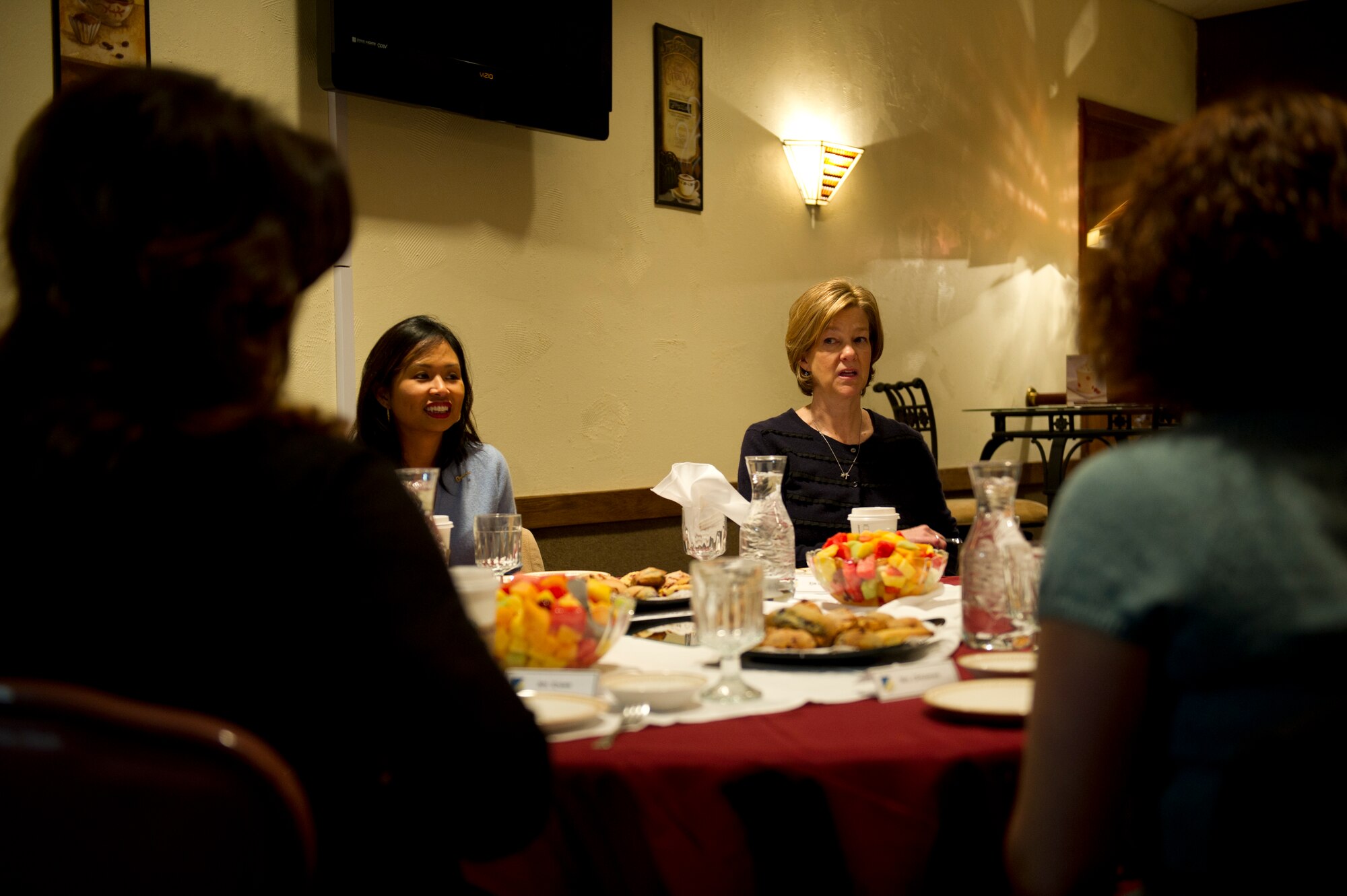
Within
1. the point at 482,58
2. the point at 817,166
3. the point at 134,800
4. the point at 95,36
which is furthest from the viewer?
the point at 817,166

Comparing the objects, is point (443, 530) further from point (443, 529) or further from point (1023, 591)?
point (1023, 591)

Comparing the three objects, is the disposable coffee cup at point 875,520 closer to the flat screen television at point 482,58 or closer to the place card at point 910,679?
the place card at point 910,679

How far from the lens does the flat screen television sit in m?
3.28

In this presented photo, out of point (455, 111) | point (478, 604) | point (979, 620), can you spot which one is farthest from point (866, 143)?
point (478, 604)

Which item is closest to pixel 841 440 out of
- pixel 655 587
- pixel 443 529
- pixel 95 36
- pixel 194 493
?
pixel 655 587

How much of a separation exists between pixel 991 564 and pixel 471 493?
1737 mm

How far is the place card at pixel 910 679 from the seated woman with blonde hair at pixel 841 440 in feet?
5.30

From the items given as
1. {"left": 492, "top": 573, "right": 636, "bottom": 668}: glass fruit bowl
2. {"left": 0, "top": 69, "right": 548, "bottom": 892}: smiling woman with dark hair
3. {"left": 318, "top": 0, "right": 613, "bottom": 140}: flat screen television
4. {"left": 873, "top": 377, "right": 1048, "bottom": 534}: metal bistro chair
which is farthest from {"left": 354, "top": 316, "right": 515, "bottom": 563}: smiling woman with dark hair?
{"left": 873, "top": 377, "right": 1048, "bottom": 534}: metal bistro chair

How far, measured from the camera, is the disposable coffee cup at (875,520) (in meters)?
2.29

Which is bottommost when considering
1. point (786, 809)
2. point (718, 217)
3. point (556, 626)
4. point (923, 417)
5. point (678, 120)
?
point (786, 809)

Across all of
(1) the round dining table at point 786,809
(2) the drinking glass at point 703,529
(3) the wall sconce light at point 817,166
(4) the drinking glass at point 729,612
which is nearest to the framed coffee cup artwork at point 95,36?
(2) the drinking glass at point 703,529

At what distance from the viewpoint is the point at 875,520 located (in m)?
2.29

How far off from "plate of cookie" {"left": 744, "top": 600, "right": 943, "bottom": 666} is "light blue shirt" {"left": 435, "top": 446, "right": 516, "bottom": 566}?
1417 millimetres

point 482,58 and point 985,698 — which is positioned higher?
point 482,58
